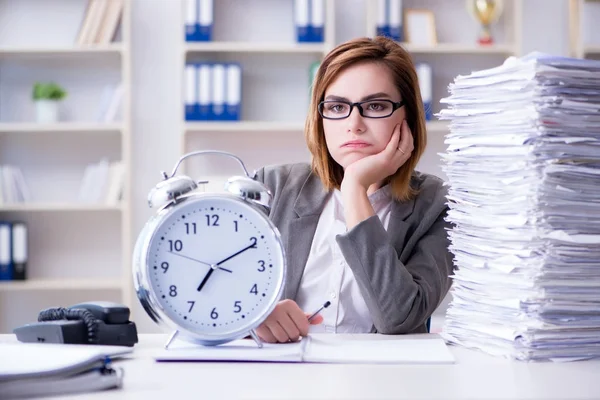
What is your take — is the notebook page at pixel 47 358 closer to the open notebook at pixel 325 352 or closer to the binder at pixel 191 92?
the open notebook at pixel 325 352

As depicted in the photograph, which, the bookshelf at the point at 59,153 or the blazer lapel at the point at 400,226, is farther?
the bookshelf at the point at 59,153

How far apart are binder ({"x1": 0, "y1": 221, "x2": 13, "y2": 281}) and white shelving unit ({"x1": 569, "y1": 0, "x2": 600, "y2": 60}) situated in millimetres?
3061

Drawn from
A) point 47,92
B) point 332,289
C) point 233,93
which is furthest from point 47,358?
point 47,92

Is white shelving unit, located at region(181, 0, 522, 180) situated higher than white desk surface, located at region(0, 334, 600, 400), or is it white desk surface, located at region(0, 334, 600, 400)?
white shelving unit, located at region(181, 0, 522, 180)

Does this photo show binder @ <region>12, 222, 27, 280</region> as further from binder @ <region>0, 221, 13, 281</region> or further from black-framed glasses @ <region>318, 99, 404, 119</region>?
black-framed glasses @ <region>318, 99, 404, 119</region>

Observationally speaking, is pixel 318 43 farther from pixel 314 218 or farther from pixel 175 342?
pixel 175 342

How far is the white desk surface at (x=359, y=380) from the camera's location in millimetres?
953

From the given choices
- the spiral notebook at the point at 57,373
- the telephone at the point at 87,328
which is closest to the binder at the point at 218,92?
the telephone at the point at 87,328

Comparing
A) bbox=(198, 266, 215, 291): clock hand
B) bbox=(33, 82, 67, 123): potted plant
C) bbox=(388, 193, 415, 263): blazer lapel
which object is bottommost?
bbox=(198, 266, 215, 291): clock hand

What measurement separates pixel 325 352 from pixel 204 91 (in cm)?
312

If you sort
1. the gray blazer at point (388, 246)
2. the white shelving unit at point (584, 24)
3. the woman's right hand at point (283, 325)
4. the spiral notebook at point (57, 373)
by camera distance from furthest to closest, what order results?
the white shelving unit at point (584, 24), the gray blazer at point (388, 246), the woman's right hand at point (283, 325), the spiral notebook at point (57, 373)

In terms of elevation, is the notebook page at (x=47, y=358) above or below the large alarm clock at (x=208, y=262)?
below

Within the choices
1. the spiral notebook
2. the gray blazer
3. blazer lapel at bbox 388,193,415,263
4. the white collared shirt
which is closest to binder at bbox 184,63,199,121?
the gray blazer

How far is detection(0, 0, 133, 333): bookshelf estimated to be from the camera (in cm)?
448
